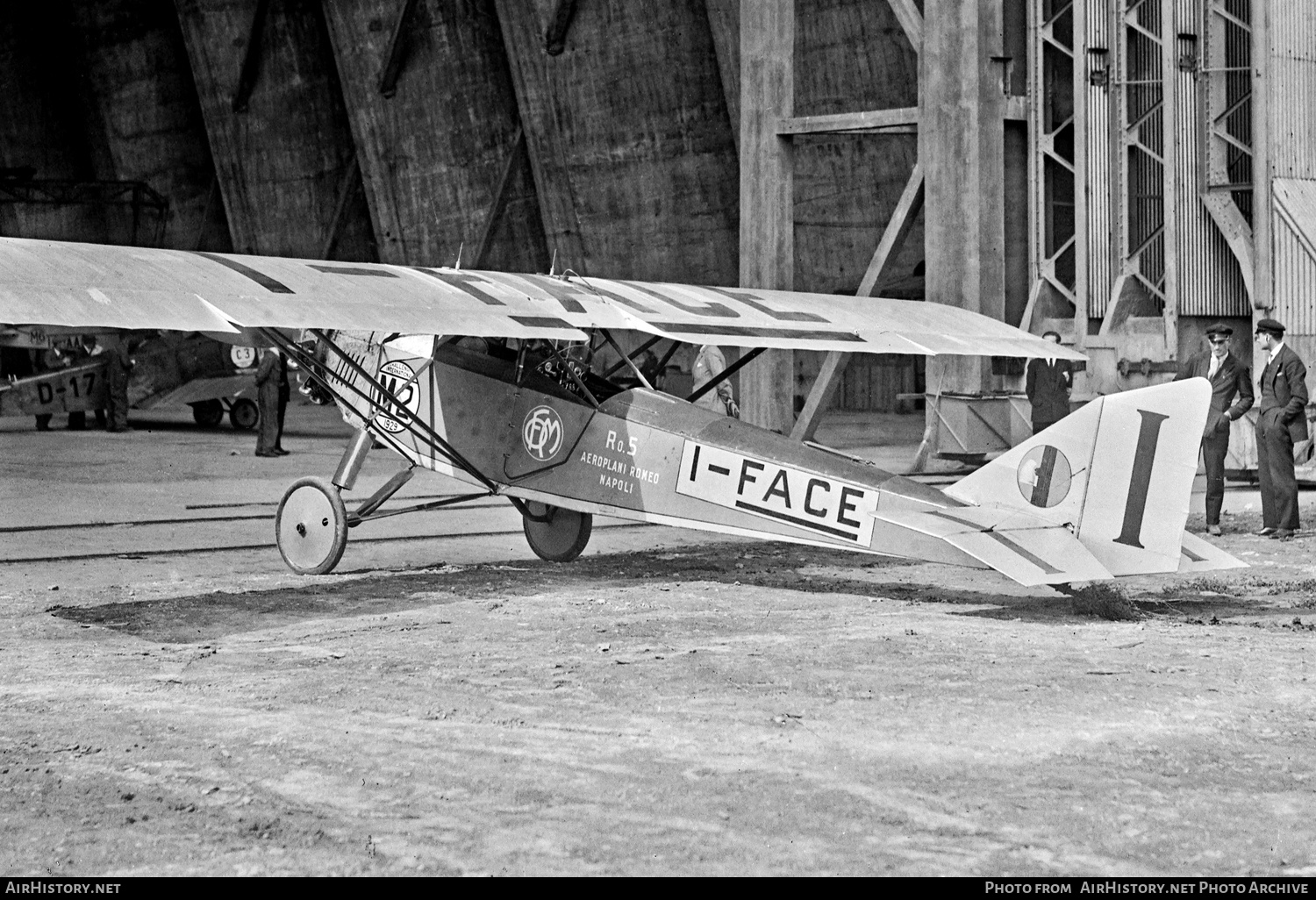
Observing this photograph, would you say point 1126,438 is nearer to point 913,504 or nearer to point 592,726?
point 913,504

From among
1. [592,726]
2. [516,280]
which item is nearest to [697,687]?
[592,726]

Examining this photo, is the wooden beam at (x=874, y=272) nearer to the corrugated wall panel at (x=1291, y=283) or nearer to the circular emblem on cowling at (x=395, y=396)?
the corrugated wall panel at (x=1291, y=283)

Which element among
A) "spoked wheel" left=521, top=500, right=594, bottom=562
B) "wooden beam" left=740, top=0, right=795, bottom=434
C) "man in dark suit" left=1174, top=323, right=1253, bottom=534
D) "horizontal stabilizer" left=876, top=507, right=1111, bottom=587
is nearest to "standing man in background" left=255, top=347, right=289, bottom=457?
"wooden beam" left=740, top=0, right=795, bottom=434

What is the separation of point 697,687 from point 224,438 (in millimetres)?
20353

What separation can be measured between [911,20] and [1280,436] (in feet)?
24.7

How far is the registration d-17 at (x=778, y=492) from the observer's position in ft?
32.0

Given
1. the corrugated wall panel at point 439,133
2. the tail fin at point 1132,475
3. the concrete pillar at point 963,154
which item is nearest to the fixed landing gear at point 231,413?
the corrugated wall panel at point 439,133

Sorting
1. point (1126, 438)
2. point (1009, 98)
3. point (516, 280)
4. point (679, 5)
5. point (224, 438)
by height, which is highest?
point (679, 5)

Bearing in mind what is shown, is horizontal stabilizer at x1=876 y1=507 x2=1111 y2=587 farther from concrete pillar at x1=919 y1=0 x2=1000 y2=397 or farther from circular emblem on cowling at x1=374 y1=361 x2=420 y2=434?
concrete pillar at x1=919 y1=0 x2=1000 y2=397

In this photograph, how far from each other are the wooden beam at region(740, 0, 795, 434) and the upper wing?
20.8 ft

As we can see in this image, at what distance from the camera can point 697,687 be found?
24.5 ft

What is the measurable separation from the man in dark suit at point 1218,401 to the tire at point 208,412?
19.3 m

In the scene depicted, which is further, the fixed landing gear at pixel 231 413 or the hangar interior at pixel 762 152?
the fixed landing gear at pixel 231 413

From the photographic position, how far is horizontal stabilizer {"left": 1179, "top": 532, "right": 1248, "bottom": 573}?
29.1 feet
